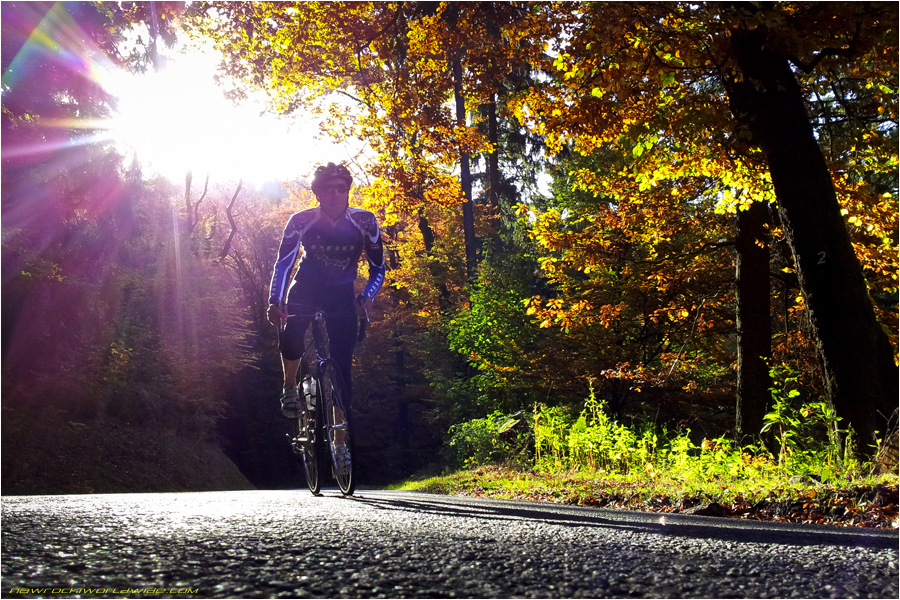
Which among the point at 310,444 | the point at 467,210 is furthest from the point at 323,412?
the point at 467,210

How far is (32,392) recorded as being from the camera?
1945 cm

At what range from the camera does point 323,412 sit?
6.73 metres

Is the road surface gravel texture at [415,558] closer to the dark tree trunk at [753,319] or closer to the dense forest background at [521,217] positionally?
the dense forest background at [521,217]

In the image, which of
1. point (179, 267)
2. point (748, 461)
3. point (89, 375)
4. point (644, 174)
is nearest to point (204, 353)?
point (179, 267)

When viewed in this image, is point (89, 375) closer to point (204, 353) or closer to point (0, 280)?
point (0, 280)

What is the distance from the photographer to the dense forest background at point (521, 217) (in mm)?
7422

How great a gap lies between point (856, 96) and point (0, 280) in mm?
18023

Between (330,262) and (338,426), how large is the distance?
1.37 meters

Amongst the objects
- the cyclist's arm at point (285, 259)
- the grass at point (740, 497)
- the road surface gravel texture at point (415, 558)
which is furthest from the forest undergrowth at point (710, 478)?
the cyclist's arm at point (285, 259)

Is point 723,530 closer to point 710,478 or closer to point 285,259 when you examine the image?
point 710,478

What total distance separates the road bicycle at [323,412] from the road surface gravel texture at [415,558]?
2.29 meters

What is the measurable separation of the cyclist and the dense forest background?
2.91 meters

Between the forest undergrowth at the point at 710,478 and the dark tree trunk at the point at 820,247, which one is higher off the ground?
the dark tree trunk at the point at 820,247

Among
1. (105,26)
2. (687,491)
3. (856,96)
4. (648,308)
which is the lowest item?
(687,491)
